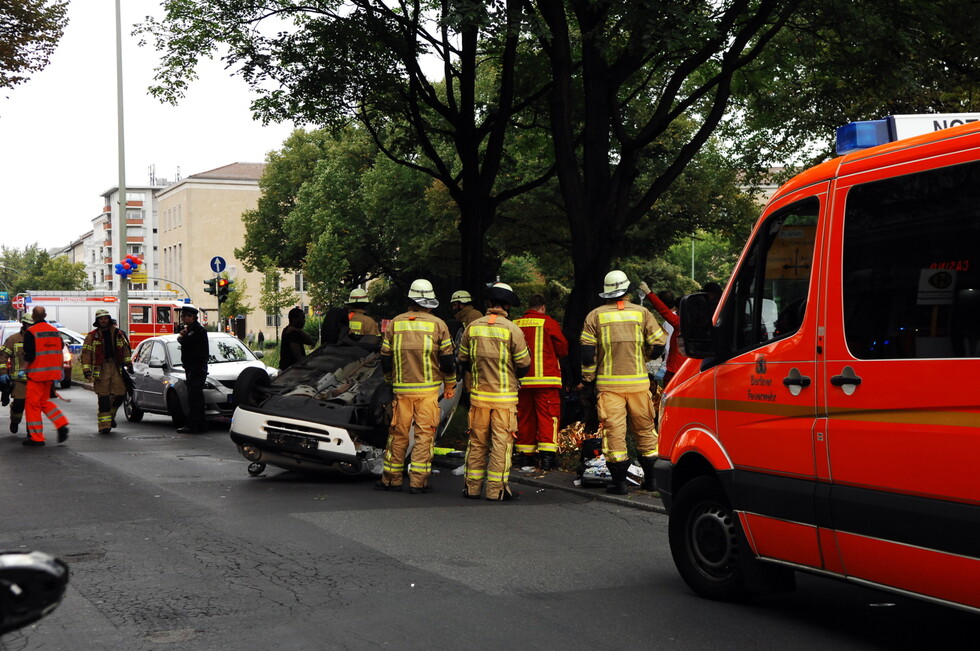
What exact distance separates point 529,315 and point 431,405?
187 cm

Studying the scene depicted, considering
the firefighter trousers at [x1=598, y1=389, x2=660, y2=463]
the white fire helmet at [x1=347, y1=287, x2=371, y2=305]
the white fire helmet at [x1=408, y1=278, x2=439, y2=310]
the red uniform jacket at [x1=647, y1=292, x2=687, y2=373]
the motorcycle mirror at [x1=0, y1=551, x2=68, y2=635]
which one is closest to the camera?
the motorcycle mirror at [x1=0, y1=551, x2=68, y2=635]

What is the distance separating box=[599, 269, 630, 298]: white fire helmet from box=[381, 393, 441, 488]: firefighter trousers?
1983mm

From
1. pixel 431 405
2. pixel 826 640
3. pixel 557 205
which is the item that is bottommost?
pixel 826 640

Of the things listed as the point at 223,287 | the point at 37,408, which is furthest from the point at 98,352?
the point at 223,287

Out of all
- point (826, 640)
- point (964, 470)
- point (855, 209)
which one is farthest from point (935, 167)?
point (826, 640)

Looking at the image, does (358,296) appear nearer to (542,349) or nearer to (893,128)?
(542,349)

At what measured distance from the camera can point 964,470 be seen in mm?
4574

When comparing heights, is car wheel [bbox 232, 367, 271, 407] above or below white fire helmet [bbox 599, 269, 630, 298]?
below

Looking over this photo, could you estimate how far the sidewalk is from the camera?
9.85m

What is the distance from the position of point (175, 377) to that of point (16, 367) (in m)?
2.35

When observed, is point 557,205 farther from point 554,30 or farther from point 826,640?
point 826,640

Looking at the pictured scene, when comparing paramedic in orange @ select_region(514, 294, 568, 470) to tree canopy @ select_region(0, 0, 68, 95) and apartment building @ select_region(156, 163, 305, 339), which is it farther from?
apartment building @ select_region(156, 163, 305, 339)

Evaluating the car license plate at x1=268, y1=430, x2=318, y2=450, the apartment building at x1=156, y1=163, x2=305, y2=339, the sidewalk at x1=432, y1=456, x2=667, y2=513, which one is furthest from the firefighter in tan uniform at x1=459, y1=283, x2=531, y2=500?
the apartment building at x1=156, y1=163, x2=305, y2=339

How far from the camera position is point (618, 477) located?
1027 centimetres
